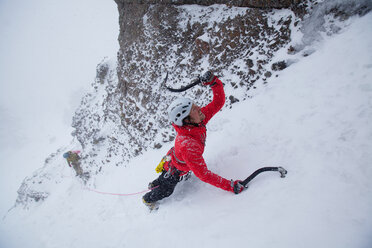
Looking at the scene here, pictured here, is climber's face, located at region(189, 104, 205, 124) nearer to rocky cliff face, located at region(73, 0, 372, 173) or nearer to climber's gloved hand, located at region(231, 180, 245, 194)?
climber's gloved hand, located at region(231, 180, 245, 194)

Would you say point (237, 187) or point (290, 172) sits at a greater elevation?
point (290, 172)

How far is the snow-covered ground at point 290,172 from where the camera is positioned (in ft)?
7.89

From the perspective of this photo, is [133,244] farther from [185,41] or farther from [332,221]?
[185,41]

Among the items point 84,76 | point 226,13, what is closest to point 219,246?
point 226,13

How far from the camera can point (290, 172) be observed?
3342mm

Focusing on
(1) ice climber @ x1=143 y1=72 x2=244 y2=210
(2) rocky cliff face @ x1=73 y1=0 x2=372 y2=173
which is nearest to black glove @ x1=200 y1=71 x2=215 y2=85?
(1) ice climber @ x1=143 y1=72 x2=244 y2=210

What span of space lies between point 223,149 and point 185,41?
678 centimetres

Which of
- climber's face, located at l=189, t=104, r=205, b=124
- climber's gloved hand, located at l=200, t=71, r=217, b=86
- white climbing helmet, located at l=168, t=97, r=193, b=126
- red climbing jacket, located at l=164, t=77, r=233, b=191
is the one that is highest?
climber's gloved hand, located at l=200, t=71, r=217, b=86

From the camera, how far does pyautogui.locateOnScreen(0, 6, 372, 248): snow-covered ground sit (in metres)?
2.41

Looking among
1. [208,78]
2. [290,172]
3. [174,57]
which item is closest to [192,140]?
[208,78]

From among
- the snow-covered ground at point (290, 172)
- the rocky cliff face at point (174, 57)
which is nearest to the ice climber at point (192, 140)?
the snow-covered ground at point (290, 172)

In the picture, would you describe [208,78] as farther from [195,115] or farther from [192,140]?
[192,140]

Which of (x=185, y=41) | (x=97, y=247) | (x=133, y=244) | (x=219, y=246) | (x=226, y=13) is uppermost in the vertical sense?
(x=226, y=13)

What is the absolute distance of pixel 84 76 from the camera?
14125cm
